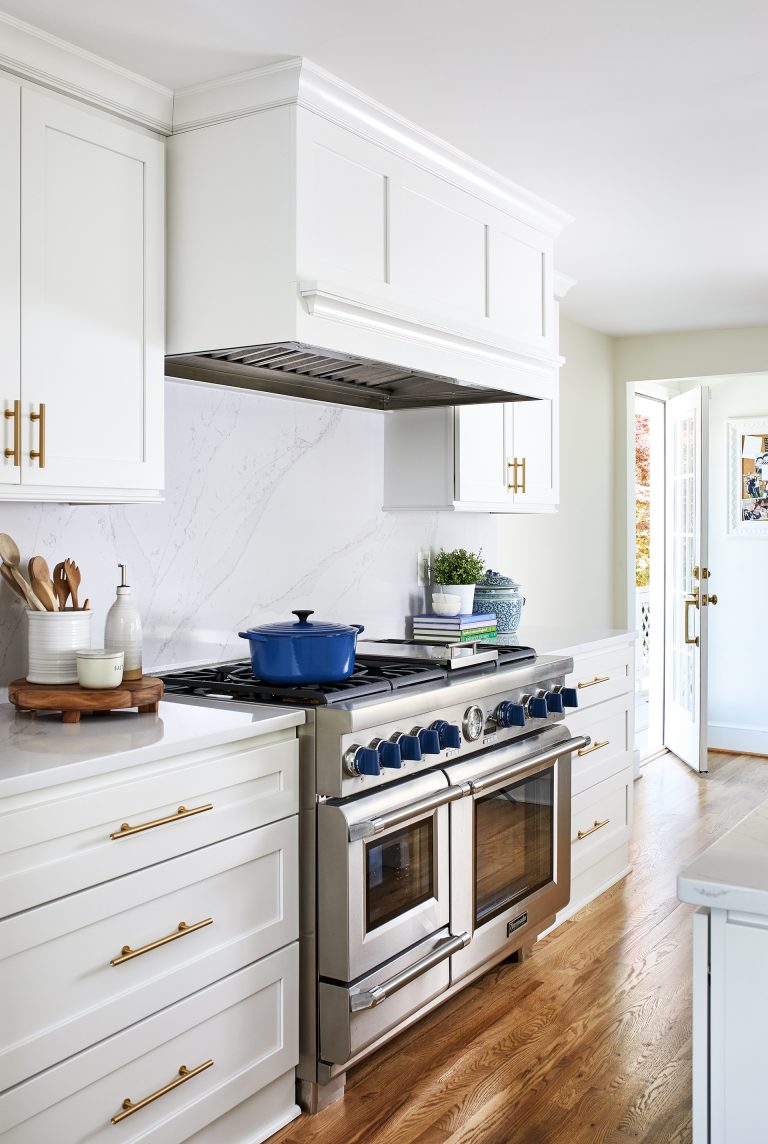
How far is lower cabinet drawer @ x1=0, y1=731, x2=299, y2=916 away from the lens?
5.63 ft

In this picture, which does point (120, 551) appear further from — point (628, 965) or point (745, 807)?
point (745, 807)

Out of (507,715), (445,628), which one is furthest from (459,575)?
(507,715)

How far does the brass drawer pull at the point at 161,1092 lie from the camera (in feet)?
6.24

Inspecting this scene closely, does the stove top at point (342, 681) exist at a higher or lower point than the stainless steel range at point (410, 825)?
higher

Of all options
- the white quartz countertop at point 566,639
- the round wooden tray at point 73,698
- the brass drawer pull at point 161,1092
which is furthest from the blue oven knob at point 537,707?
the brass drawer pull at point 161,1092

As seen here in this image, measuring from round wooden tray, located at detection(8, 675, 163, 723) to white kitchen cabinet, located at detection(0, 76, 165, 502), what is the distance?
409 millimetres

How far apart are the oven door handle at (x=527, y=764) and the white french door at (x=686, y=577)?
101 inches

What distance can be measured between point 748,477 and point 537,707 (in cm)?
377

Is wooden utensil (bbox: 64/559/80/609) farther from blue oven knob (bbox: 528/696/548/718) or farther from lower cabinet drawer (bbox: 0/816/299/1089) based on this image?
blue oven knob (bbox: 528/696/548/718)

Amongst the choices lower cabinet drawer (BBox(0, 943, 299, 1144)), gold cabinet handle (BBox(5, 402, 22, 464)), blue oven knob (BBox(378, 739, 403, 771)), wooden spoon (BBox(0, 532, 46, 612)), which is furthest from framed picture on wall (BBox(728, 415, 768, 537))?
gold cabinet handle (BBox(5, 402, 22, 464))

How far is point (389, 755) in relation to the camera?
2.42 metres

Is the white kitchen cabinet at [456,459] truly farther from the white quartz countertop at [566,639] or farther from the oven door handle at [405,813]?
the oven door handle at [405,813]

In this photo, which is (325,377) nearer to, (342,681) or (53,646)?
(342,681)

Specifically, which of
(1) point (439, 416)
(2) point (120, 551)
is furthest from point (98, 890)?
(1) point (439, 416)
